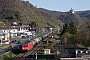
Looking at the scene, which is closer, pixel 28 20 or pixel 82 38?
pixel 82 38

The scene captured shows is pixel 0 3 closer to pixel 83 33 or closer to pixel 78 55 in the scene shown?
pixel 83 33

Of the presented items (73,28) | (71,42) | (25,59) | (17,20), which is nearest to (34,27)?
(17,20)

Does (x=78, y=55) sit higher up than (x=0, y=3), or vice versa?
(x=0, y=3)

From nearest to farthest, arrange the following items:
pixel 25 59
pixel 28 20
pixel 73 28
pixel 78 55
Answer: pixel 78 55, pixel 25 59, pixel 73 28, pixel 28 20

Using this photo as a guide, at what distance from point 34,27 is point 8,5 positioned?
117 ft

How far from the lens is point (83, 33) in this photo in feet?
132

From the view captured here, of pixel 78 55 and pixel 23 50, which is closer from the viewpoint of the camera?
pixel 78 55

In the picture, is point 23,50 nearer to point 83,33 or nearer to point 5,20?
point 83,33

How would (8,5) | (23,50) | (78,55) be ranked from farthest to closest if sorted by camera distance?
(8,5) < (23,50) < (78,55)

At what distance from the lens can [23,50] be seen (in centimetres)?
3897

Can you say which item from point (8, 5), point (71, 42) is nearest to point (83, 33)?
point (71, 42)

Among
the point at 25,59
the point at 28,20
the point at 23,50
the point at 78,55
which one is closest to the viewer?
the point at 78,55

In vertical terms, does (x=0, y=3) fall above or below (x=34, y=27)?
above

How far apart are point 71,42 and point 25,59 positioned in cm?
1515
